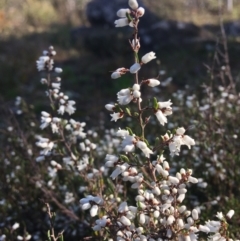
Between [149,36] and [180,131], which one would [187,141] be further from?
[149,36]

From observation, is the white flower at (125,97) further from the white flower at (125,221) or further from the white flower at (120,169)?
the white flower at (125,221)

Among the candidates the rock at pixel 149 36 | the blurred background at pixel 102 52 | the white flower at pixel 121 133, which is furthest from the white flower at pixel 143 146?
the rock at pixel 149 36

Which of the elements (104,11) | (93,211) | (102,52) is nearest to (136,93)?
(93,211)

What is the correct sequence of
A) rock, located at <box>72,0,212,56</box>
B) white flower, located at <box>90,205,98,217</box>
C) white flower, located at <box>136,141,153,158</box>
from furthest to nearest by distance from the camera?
rock, located at <box>72,0,212,56</box> → white flower, located at <box>90,205,98,217</box> → white flower, located at <box>136,141,153,158</box>

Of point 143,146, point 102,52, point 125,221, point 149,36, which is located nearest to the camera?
point 143,146

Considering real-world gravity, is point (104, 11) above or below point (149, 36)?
below

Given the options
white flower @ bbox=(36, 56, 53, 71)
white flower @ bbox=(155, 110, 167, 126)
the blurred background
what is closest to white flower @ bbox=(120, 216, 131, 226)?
white flower @ bbox=(155, 110, 167, 126)

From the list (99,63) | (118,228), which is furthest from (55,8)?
(118,228)

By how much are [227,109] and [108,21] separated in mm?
9243

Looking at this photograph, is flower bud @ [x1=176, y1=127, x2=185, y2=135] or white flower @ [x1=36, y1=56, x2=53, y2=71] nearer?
flower bud @ [x1=176, y1=127, x2=185, y2=135]

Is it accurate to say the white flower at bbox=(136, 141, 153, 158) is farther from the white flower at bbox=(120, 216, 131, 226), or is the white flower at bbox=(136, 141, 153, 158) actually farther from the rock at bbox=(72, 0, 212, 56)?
the rock at bbox=(72, 0, 212, 56)

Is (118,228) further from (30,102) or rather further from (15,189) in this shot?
(30,102)

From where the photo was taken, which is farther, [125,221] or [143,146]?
[125,221]

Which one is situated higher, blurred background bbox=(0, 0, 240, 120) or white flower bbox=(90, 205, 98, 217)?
Result: white flower bbox=(90, 205, 98, 217)
